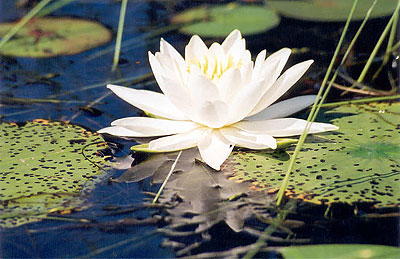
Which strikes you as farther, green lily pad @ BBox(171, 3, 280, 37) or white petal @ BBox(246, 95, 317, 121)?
green lily pad @ BBox(171, 3, 280, 37)

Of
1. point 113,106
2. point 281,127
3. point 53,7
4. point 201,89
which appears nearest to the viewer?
point 201,89

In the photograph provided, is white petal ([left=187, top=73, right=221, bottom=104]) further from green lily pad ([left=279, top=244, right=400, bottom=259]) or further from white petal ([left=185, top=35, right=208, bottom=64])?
green lily pad ([left=279, top=244, right=400, bottom=259])

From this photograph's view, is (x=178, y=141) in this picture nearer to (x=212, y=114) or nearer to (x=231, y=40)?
(x=212, y=114)

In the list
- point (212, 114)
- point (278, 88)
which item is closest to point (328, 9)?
point (278, 88)

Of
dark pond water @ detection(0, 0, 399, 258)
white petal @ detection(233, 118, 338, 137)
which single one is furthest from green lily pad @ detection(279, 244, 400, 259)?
white petal @ detection(233, 118, 338, 137)

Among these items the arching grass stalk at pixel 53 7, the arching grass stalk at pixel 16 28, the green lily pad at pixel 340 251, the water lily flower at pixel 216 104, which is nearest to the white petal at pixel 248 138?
the water lily flower at pixel 216 104

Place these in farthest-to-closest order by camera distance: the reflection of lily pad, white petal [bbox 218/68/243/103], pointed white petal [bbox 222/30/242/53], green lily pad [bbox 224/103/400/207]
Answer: the reflection of lily pad → pointed white petal [bbox 222/30/242/53] → white petal [bbox 218/68/243/103] → green lily pad [bbox 224/103/400/207]

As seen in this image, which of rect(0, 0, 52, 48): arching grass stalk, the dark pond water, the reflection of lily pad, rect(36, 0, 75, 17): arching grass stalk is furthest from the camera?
rect(36, 0, 75, 17): arching grass stalk

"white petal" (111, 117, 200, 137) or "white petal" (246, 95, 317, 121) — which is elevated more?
"white petal" (246, 95, 317, 121)
